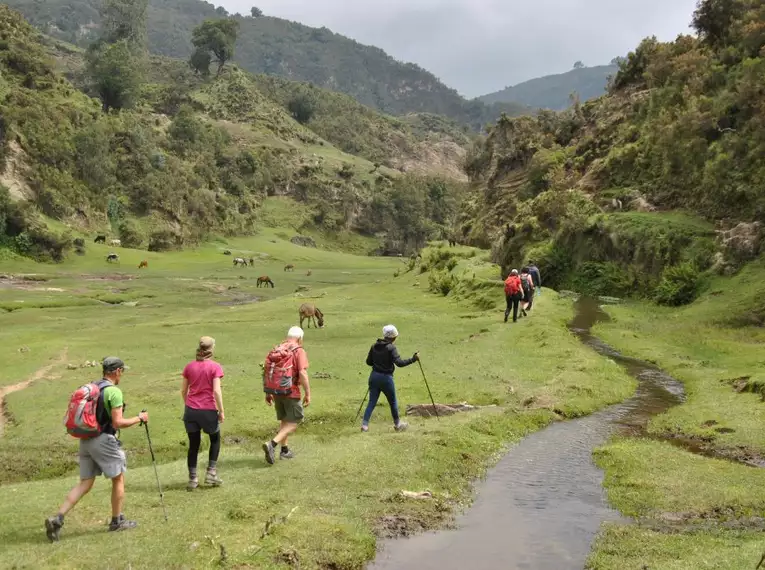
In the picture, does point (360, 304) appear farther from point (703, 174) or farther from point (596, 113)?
point (596, 113)

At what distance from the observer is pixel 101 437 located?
1158 centimetres

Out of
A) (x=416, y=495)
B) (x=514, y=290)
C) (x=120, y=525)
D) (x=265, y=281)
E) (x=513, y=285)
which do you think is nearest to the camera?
(x=120, y=525)

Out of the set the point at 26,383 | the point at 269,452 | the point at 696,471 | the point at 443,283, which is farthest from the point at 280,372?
the point at 443,283

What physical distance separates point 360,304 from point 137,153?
307ft

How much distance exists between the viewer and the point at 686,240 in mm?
48125

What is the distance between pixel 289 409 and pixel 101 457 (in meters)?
5.35

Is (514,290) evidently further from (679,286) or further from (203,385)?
(203,385)

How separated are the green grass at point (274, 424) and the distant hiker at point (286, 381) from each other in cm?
101

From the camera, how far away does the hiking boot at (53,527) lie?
37.0ft

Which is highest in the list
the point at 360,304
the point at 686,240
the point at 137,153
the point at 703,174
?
the point at 137,153

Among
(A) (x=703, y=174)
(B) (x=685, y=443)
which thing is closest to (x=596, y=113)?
(A) (x=703, y=174)

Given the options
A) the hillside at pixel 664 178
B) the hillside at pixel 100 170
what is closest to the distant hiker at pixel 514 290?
the hillside at pixel 664 178

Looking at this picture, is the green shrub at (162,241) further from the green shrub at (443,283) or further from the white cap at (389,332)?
the white cap at (389,332)

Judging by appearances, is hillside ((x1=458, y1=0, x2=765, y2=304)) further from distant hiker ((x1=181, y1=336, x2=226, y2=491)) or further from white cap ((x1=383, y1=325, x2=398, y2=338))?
distant hiker ((x1=181, y1=336, x2=226, y2=491))
